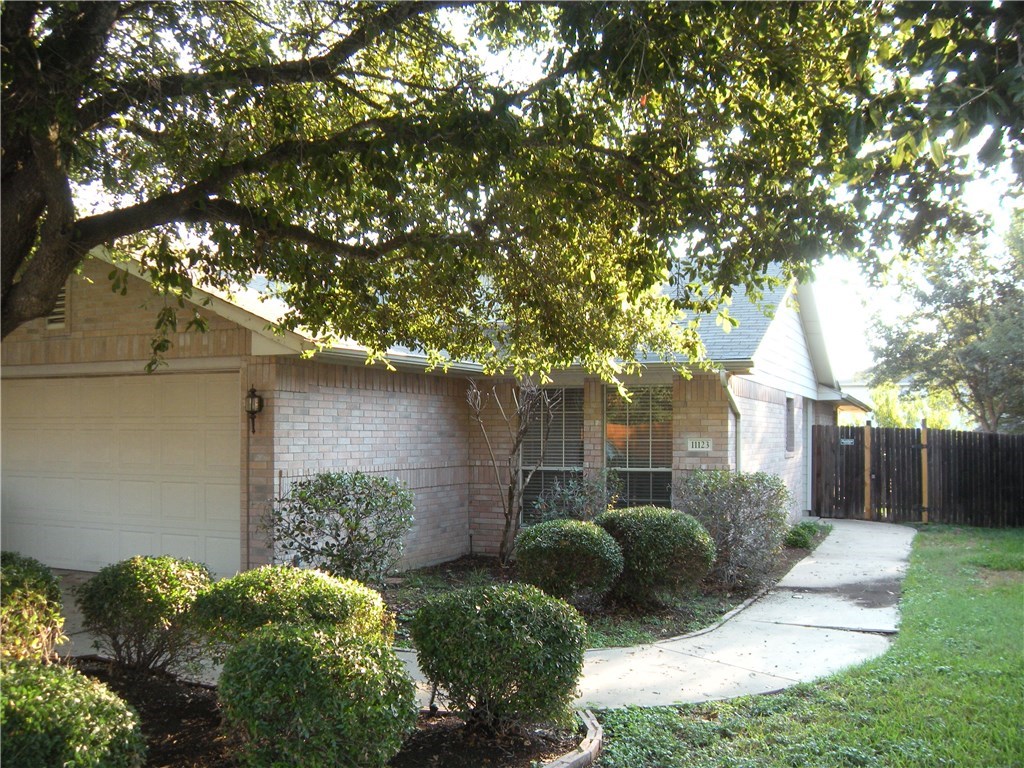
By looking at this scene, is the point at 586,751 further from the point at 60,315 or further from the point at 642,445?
the point at 60,315

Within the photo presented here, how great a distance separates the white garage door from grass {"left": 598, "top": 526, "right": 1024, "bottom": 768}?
648cm

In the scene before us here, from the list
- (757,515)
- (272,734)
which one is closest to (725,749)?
(272,734)

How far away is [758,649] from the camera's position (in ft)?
26.5

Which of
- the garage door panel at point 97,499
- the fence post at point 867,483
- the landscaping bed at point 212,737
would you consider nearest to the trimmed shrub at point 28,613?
the landscaping bed at point 212,737

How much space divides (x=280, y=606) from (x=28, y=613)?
1.35 metres

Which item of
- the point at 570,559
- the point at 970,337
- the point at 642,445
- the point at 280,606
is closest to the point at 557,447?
the point at 642,445

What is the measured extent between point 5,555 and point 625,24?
5208mm

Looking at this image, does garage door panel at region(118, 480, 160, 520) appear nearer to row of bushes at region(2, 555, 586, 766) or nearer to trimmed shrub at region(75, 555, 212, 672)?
row of bushes at region(2, 555, 586, 766)

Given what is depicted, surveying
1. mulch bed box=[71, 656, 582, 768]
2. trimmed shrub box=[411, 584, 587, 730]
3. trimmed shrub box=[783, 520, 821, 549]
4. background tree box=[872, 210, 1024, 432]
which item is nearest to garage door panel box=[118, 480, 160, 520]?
mulch bed box=[71, 656, 582, 768]

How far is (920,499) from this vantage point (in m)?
19.4

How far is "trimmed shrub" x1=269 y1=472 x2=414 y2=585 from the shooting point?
902cm

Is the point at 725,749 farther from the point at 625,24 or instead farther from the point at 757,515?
the point at 757,515

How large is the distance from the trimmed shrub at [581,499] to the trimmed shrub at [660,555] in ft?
7.02

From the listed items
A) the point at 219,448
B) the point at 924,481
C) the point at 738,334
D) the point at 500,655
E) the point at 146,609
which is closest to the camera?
the point at 500,655
